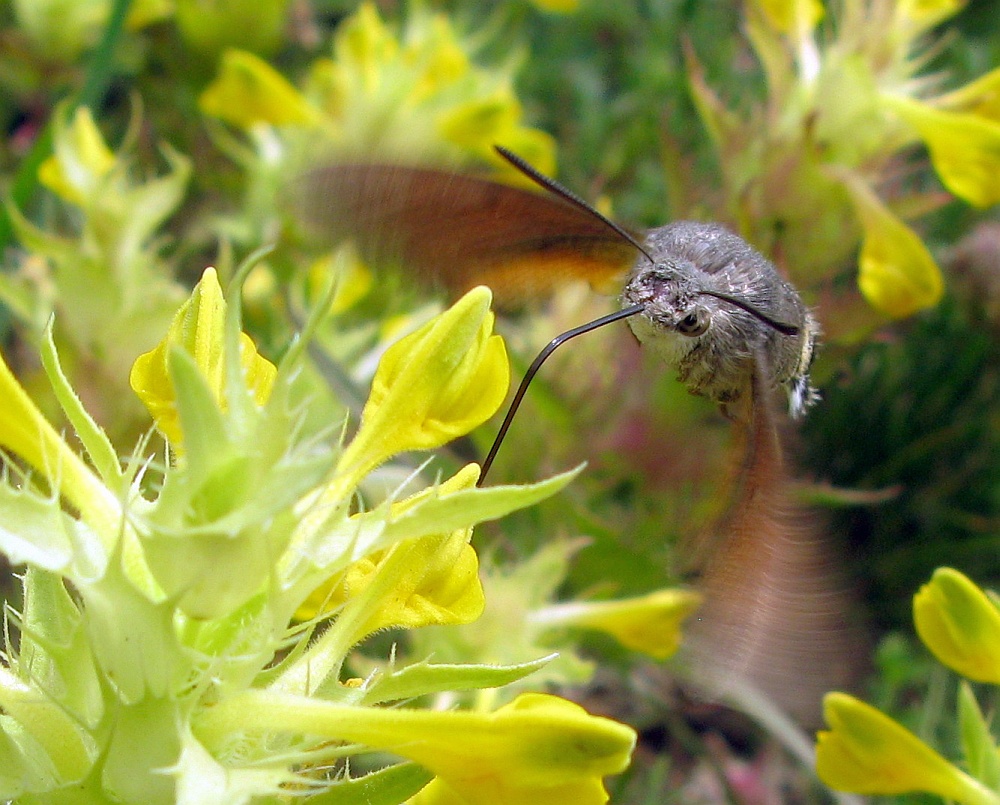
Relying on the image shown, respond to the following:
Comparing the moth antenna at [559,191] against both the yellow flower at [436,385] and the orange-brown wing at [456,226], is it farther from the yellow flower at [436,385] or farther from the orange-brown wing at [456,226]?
the yellow flower at [436,385]

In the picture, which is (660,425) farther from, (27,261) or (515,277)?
(27,261)

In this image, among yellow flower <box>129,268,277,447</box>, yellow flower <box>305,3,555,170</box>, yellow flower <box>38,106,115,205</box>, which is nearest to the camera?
yellow flower <box>129,268,277,447</box>

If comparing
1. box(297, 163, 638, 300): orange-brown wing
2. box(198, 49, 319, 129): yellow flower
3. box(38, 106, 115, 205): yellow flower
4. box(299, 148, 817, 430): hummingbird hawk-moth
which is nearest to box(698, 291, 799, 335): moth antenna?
box(299, 148, 817, 430): hummingbird hawk-moth

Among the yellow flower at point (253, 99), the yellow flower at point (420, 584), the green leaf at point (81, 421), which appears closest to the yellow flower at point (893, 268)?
the yellow flower at point (253, 99)

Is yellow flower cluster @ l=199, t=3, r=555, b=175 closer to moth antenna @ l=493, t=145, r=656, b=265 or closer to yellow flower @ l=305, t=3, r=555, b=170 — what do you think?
yellow flower @ l=305, t=3, r=555, b=170

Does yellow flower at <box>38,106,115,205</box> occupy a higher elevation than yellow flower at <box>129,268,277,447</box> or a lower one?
lower

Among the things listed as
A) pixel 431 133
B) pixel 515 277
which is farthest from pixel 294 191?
pixel 431 133

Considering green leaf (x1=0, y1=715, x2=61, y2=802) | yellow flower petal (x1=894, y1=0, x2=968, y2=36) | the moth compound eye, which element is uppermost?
yellow flower petal (x1=894, y1=0, x2=968, y2=36)
